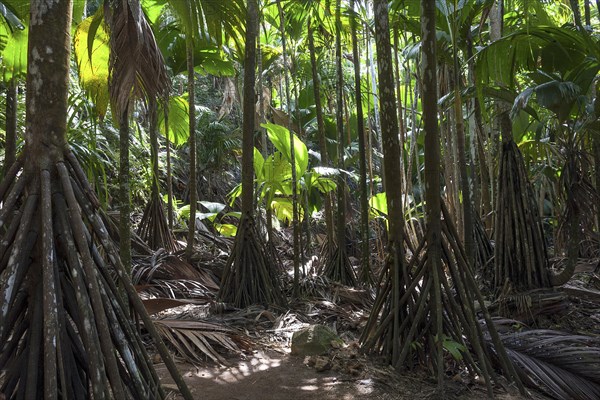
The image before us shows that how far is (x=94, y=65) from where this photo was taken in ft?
16.4

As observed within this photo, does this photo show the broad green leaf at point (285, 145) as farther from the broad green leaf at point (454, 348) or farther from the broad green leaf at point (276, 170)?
the broad green leaf at point (454, 348)

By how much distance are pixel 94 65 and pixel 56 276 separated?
9.40 feet

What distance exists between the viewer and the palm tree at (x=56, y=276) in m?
2.55

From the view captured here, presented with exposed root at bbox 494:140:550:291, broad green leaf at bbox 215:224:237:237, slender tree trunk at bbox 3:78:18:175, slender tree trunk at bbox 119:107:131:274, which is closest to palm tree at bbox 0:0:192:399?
slender tree trunk at bbox 119:107:131:274

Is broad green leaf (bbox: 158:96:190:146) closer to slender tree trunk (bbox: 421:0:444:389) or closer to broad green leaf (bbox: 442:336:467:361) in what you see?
slender tree trunk (bbox: 421:0:444:389)

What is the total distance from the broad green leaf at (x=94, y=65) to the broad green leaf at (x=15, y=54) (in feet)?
3.56

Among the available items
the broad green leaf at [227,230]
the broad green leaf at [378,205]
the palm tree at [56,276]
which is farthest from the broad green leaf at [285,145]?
the palm tree at [56,276]

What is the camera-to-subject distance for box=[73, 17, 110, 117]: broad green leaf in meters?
4.81

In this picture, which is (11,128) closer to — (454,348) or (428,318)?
(428,318)

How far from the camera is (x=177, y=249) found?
8.92m

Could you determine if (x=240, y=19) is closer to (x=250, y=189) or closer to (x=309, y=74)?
(x=250, y=189)

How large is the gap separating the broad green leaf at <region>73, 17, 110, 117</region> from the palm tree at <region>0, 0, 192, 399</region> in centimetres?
192

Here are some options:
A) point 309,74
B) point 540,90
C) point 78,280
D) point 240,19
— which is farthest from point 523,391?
point 309,74

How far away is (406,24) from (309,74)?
4.17 meters
